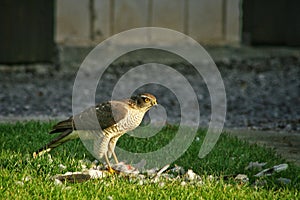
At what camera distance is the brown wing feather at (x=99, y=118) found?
580 cm

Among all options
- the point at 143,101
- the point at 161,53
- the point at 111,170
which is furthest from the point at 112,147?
the point at 161,53

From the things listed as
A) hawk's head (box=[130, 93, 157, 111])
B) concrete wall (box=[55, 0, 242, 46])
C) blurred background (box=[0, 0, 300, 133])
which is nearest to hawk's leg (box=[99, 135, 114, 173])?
hawk's head (box=[130, 93, 157, 111])

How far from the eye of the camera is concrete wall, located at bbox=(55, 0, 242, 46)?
1381cm

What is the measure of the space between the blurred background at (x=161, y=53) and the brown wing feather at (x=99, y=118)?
168 inches

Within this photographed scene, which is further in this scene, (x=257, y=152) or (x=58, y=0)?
(x=58, y=0)

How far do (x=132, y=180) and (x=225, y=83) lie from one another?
7.52 m

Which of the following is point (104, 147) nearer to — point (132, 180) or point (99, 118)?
point (99, 118)

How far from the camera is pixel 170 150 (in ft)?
21.8

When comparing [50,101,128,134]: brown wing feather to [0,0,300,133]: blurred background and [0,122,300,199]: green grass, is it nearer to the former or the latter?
[0,122,300,199]: green grass

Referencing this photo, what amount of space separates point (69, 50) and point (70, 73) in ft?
1.87

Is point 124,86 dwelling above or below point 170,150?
below

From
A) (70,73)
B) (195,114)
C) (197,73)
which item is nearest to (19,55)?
(70,73)

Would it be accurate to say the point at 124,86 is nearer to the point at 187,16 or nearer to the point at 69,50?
the point at 69,50

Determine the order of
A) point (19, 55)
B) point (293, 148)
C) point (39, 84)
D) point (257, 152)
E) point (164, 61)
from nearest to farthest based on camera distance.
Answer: point (257, 152), point (293, 148), point (39, 84), point (19, 55), point (164, 61)
